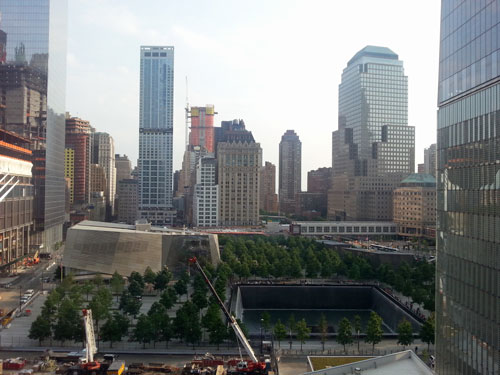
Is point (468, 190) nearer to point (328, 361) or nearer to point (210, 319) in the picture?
point (328, 361)

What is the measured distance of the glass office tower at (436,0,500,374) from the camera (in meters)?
22.7

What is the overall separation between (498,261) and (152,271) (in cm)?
5471

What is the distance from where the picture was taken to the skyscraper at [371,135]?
162m

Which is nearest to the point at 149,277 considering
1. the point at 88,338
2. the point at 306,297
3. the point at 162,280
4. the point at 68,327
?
the point at 162,280

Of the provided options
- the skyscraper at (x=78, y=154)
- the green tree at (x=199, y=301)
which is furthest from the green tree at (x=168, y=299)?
the skyscraper at (x=78, y=154)

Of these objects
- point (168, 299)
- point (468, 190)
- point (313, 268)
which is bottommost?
point (168, 299)

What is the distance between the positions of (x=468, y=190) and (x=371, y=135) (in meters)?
150

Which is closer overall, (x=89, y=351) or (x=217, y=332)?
(x=89, y=351)

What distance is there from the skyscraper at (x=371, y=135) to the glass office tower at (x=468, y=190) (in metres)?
130

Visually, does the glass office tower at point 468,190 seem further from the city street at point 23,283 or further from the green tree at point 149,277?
the city street at point 23,283

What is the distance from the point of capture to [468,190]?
25062 mm

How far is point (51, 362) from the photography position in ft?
118

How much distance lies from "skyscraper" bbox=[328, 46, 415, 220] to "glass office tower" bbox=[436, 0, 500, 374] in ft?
425

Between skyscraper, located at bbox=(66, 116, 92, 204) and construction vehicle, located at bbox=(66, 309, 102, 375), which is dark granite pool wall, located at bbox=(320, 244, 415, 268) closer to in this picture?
construction vehicle, located at bbox=(66, 309, 102, 375)
